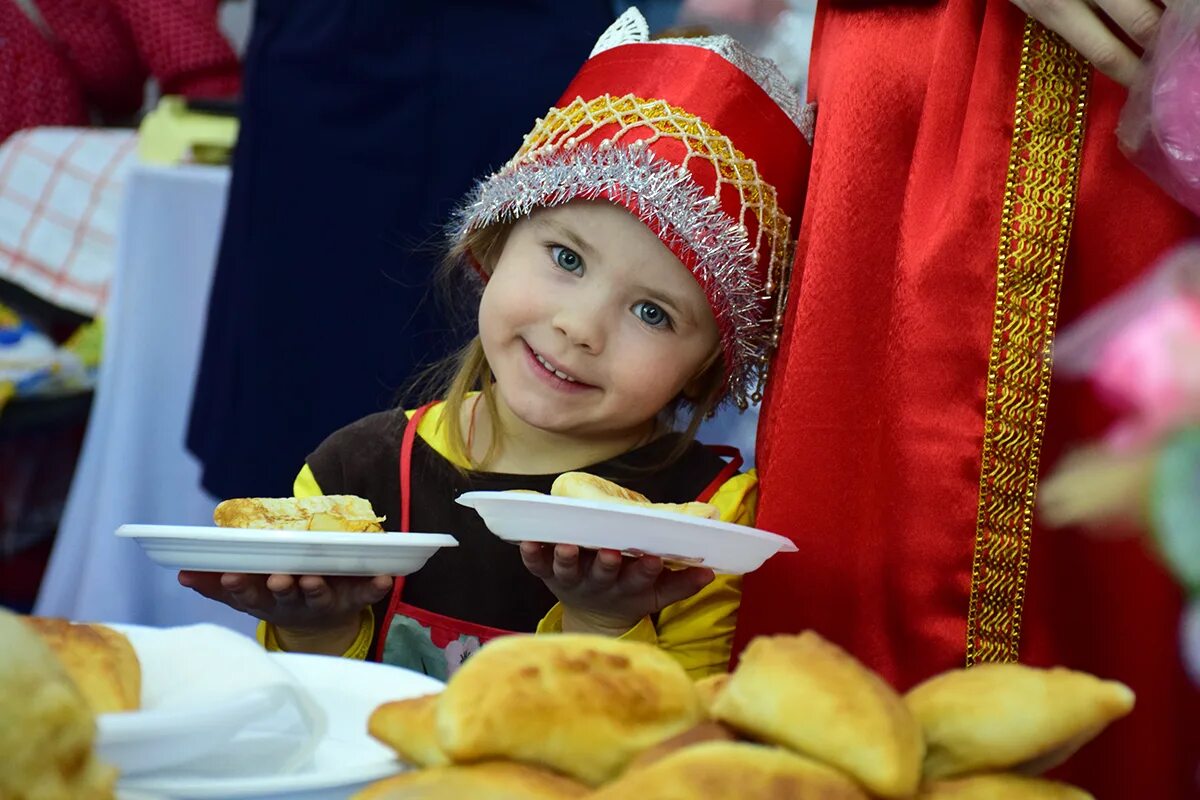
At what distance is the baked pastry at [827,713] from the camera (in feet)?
1.63

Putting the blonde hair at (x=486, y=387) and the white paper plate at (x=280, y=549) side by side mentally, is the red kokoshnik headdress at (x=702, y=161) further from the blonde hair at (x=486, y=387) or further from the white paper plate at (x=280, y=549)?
the white paper plate at (x=280, y=549)

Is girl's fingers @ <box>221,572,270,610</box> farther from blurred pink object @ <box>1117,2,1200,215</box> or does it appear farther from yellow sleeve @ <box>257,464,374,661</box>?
blurred pink object @ <box>1117,2,1200,215</box>

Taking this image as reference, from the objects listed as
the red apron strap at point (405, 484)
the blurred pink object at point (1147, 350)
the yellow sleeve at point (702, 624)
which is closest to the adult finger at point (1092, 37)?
the blurred pink object at point (1147, 350)

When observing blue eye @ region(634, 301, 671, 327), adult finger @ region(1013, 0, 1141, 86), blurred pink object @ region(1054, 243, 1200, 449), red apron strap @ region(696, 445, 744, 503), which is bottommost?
red apron strap @ region(696, 445, 744, 503)

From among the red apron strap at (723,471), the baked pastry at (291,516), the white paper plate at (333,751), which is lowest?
the white paper plate at (333,751)

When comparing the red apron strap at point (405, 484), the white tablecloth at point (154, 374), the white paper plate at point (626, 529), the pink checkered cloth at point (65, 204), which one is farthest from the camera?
the pink checkered cloth at point (65, 204)

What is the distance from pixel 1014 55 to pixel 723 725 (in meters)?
0.64

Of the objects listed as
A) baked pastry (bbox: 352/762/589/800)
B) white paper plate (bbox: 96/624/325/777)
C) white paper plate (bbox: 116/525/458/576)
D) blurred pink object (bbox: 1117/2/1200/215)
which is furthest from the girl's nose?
baked pastry (bbox: 352/762/589/800)

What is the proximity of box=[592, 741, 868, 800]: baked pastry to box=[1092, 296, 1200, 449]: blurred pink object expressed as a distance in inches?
13.2

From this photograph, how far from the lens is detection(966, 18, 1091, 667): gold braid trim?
38.7 inches

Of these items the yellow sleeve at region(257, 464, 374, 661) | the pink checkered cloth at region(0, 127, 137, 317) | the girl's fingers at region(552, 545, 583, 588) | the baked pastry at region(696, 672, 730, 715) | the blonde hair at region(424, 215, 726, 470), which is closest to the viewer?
the baked pastry at region(696, 672, 730, 715)

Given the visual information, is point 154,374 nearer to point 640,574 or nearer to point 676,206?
point 676,206

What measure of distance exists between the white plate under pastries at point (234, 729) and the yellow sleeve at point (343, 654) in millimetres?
466

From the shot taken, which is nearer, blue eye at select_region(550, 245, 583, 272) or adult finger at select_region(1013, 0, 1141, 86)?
adult finger at select_region(1013, 0, 1141, 86)
